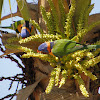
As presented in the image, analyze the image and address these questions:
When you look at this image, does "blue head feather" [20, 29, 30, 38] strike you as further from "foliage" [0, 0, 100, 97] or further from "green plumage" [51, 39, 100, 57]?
"green plumage" [51, 39, 100, 57]

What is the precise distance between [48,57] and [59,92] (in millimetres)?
205

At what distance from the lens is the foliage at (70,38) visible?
2.86ft

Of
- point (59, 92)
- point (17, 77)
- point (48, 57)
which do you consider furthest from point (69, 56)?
point (17, 77)

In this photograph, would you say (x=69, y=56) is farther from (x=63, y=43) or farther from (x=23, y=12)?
(x=23, y=12)

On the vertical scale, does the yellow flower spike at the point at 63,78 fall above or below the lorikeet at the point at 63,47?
below

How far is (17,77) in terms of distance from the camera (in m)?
1.19

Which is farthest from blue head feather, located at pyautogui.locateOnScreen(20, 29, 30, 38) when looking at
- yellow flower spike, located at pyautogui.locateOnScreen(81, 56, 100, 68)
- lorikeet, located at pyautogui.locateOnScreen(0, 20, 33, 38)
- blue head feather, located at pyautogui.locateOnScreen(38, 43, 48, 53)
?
yellow flower spike, located at pyautogui.locateOnScreen(81, 56, 100, 68)

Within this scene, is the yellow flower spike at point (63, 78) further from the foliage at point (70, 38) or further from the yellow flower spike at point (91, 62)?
the yellow flower spike at point (91, 62)

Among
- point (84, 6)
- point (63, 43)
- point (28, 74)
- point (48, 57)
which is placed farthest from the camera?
point (28, 74)

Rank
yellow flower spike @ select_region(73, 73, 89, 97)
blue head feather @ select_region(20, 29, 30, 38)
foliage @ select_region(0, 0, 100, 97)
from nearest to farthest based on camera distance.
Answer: yellow flower spike @ select_region(73, 73, 89, 97) < foliage @ select_region(0, 0, 100, 97) < blue head feather @ select_region(20, 29, 30, 38)

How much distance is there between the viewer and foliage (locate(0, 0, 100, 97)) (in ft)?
2.86

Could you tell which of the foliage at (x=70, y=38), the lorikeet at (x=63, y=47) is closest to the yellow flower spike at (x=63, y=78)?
the foliage at (x=70, y=38)

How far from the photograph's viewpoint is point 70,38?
1017 mm

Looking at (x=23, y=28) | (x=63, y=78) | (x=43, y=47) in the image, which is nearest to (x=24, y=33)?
(x=23, y=28)
